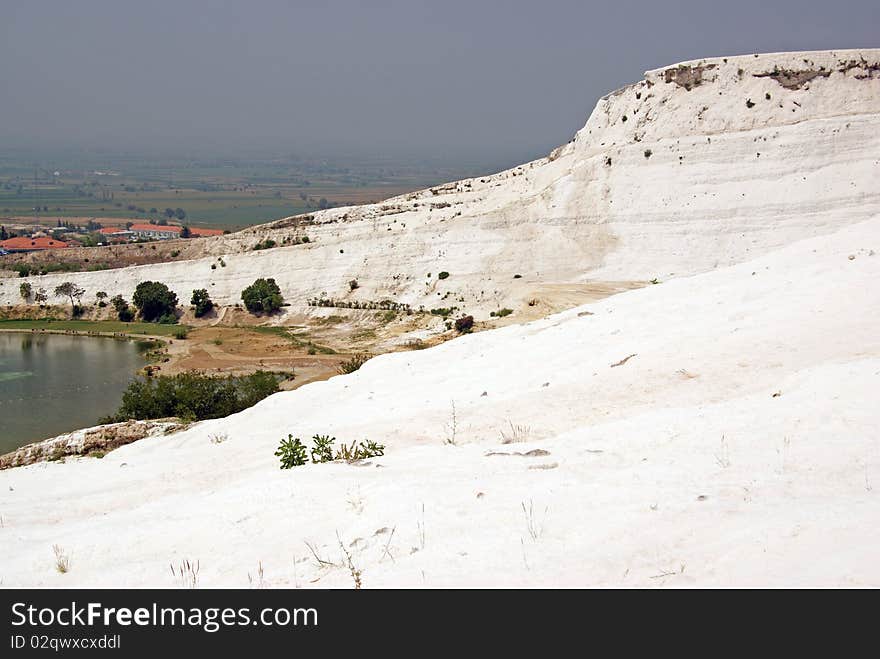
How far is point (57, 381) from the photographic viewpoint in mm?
32875

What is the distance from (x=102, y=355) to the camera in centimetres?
3809

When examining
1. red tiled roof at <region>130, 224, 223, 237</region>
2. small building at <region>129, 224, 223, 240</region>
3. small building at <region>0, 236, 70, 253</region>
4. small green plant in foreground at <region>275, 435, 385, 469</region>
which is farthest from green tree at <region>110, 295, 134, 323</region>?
red tiled roof at <region>130, 224, 223, 237</region>

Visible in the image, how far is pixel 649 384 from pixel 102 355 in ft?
116

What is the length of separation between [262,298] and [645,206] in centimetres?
2458

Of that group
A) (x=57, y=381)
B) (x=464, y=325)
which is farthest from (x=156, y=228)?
(x=464, y=325)

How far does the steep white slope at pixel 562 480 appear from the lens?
5410 millimetres

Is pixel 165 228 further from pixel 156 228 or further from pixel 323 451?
→ pixel 323 451

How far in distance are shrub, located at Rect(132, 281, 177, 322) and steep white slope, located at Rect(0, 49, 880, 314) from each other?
1632mm

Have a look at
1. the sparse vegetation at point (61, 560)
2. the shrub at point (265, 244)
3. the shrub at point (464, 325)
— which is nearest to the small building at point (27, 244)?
the shrub at point (265, 244)

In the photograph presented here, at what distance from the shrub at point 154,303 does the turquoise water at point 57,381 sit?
4.36 meters

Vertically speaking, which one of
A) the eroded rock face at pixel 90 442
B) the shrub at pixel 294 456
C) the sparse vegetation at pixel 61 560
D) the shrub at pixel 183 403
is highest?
the sparse vegetation at pixel 61 560

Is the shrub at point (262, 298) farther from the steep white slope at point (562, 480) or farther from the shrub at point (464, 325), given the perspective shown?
the steep white slope at point (562, 480)
